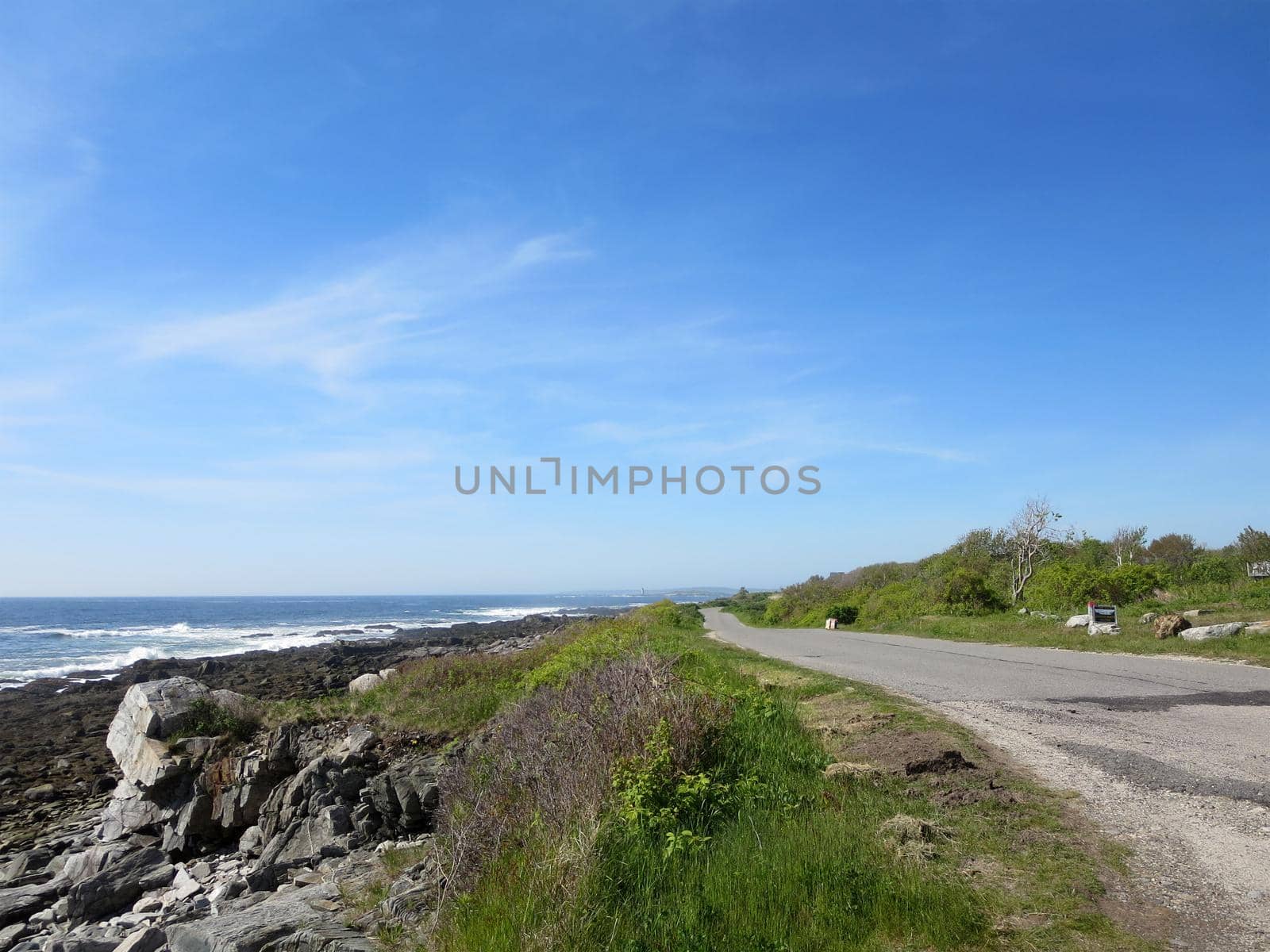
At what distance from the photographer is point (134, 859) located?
11.0 meters

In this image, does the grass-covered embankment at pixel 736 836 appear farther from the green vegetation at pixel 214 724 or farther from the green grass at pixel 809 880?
the green vegetation at pixel 214 724

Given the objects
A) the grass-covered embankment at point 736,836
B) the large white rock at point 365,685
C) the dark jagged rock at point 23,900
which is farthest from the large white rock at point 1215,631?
the dark jagged rock at point 23,900

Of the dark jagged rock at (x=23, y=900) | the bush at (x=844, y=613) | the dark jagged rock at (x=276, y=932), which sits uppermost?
the bush at (x=844, y=613)

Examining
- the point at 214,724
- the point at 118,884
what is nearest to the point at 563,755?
the point at 118,884

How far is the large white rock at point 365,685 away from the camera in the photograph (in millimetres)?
16703

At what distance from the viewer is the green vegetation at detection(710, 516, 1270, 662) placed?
63.5 feet

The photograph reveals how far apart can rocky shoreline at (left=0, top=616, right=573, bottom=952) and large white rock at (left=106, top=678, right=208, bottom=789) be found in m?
0.03

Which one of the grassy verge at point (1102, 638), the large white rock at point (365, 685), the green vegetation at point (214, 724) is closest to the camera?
the green vegetation at point (214, 724)

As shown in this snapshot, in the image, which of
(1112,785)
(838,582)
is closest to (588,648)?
(1112,785)

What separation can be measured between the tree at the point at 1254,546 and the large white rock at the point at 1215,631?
14469 millimetres

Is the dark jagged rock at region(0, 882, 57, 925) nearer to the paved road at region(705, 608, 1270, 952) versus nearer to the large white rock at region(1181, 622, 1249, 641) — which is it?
the paved road at region(705, 608, 1270, 952)

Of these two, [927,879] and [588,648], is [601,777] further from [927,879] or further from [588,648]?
[588,648]

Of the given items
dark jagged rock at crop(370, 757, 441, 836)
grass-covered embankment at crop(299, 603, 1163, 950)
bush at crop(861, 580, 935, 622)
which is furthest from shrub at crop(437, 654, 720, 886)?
bush at crop(861, 580, 935, 622)

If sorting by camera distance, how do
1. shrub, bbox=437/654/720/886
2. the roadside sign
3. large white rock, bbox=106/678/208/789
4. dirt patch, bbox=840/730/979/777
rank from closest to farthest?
shrub, bbox=437/654/720/886 → dirt patch, bbox=840/730/979/777 → large white rock, bbox=106/678/208/789 → the roadside sign
